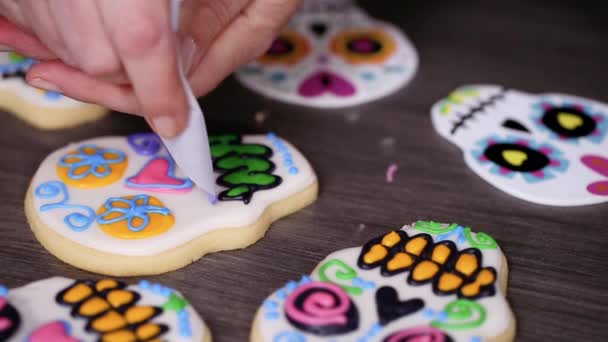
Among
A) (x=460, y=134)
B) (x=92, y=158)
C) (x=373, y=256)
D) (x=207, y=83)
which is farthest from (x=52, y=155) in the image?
(x=460, y=134)

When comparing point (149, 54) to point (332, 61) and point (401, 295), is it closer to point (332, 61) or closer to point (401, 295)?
point (401, 295)

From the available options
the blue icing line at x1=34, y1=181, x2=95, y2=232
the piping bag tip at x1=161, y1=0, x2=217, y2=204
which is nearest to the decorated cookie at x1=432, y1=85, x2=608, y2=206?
the piping bag tip at x1=161, y1=0, x2=217, y2=204

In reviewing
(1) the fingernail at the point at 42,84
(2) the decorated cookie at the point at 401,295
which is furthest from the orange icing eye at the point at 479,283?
(1) the fingernail at the point at 42,84

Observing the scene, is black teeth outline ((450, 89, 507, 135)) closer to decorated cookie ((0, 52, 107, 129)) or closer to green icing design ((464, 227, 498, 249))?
green icing design ((464, 227, 498, 249))

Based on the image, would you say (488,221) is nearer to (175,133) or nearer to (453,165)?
(453,165)

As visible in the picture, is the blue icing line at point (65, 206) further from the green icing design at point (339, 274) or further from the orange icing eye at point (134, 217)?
the green icing design at point (339, 274)

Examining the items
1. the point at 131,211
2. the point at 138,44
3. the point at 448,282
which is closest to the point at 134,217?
the point at 131,211

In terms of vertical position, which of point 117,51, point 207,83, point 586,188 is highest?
point 117,51
